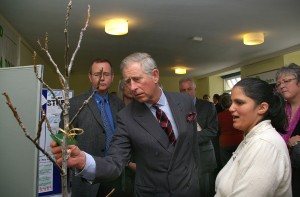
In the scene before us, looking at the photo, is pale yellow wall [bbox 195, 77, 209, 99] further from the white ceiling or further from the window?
the white ceiling

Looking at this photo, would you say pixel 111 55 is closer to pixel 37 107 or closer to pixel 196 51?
pixel 196 51

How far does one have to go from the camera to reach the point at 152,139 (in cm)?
156

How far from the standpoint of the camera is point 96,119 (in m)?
2.11

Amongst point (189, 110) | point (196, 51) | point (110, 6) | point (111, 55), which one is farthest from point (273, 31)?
point (189, 110)

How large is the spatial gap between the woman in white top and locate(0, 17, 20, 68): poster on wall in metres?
3.37

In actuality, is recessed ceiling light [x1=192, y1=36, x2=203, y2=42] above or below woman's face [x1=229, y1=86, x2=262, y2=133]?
above

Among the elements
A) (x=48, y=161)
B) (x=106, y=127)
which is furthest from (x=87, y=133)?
(x=48, y=161)

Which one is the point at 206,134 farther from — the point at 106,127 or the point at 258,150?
the point at 258,150

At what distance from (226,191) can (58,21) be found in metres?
3.76

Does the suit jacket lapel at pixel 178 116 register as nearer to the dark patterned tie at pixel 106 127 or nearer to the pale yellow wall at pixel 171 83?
the dark patterned tie at pixel 106 127

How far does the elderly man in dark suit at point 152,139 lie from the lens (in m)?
1.52

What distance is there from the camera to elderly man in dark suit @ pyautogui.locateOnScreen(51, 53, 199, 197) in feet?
5.00

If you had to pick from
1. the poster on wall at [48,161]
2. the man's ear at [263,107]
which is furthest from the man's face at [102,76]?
the man's ear at [263,107]

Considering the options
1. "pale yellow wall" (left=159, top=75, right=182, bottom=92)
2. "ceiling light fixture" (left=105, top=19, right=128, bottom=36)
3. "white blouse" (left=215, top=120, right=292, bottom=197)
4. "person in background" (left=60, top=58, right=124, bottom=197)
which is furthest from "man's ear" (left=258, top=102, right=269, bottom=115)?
"pale yellow wall" (left=159, top=75, right=182, bottom=92)
